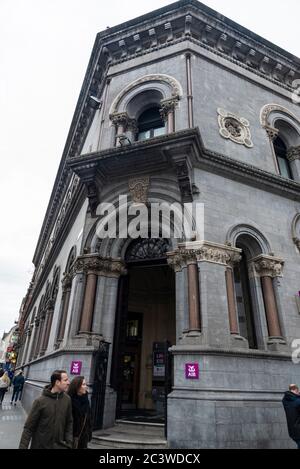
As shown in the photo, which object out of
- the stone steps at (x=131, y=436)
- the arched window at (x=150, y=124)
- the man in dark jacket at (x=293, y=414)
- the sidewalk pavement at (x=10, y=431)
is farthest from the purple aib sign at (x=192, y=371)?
the arched window at (x=150, y=124)

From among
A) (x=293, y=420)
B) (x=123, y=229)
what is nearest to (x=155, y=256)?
(x=123, y=229)

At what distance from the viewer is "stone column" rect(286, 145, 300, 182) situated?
1341 centimetres

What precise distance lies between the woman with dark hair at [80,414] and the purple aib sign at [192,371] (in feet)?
10.7

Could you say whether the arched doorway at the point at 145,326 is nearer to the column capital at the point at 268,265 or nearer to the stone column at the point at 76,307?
the stone column at the point at 76,307

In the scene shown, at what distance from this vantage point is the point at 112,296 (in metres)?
10.2

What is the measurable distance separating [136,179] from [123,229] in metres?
1.84

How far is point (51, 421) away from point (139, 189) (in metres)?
7.95

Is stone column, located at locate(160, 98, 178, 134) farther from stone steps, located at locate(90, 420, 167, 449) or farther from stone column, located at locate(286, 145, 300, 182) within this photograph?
stone steps, located at locate(90, 420, 167, 449)

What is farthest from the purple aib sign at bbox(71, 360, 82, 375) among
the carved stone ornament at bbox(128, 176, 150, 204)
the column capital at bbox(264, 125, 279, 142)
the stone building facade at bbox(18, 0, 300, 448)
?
the column capital at bbox(264, 125, 279, 142)

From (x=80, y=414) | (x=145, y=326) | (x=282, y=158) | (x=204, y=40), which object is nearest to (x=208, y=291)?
(x=80, y=414)

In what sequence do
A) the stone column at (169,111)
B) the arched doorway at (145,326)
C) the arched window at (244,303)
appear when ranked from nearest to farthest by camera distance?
1. the arched window at (244,303)
2. the arched doorway at (145,326)
3. the stone column at (169,111)

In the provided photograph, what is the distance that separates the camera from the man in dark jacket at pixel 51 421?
3.90 meters

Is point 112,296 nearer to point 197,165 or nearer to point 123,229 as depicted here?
point 123,229

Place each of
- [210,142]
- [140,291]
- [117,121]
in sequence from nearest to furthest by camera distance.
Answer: [210,142] → [117,121] → [140,291]
